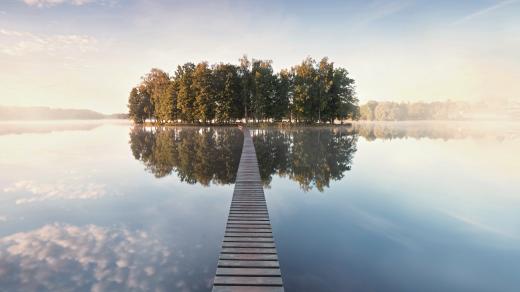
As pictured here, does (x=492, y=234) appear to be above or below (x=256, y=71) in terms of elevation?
below

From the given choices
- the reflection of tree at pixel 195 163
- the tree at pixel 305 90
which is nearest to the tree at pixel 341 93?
the tree at pixel 305 90

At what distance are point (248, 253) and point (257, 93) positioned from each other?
7816 cm

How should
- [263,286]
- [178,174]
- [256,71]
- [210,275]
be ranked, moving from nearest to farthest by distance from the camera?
[263,286]
[210,275]
[178,174]
[256,71]

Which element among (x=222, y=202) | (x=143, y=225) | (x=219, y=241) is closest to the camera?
(x=219, y=241)

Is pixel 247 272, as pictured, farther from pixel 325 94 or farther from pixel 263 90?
pixel 325 94

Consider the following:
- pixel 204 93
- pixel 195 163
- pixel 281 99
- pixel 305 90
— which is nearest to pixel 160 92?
pixel 204 93

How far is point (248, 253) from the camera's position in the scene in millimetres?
8180

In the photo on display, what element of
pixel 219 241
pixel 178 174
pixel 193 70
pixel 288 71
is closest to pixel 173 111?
pixel 193 70

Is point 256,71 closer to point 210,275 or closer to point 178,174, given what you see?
point 178,174

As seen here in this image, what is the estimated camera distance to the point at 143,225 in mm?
12836

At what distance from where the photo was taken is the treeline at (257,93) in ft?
278

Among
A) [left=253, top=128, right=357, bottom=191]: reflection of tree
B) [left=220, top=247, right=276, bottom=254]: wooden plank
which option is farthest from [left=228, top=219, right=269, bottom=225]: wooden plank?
[left=253, top=128, right=357, bottom=191]: reflection of tree

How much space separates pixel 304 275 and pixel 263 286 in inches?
98.1

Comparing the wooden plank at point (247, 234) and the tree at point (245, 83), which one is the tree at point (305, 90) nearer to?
the tree at point (245, 83)
